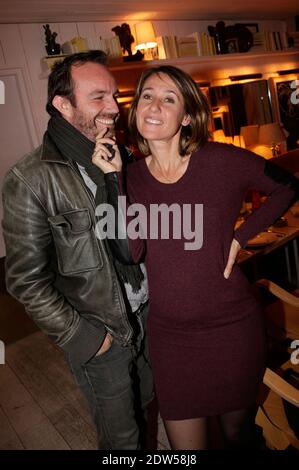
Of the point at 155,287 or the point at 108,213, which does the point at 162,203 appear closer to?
the point at 108,213

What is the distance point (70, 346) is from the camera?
145cm

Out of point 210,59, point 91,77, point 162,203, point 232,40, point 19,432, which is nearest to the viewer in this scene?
point 162,203

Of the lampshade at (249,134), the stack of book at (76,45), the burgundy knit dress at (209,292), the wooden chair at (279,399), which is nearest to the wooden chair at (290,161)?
the lampshade at (249,134)

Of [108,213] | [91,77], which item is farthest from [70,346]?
[91,77]

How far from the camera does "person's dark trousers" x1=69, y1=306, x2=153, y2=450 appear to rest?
1.56 metres

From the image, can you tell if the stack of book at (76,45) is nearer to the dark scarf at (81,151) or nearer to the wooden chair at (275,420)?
the dark scarf at (81,151)

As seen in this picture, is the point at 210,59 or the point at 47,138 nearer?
the point at 47,138

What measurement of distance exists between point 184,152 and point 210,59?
409cm

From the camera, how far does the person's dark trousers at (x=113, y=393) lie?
156 centimetres

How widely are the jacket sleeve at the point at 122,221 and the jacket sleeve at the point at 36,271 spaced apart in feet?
0.90

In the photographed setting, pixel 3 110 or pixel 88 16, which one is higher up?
pixel 88 16

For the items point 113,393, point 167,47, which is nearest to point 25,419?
point 113,393

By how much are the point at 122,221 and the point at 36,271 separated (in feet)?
1.28

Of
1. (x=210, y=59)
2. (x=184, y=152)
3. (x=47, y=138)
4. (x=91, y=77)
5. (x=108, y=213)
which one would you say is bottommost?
(x=108, y=213)
